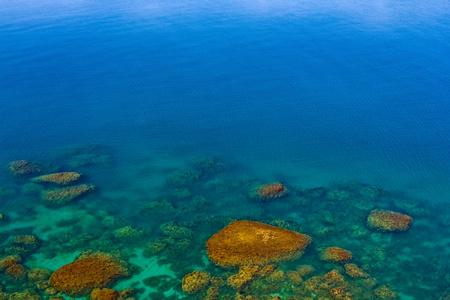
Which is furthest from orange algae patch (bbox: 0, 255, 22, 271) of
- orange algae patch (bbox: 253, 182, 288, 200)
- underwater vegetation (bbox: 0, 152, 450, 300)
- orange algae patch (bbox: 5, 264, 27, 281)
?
orange algae patch (bbox: 253, 182, 288, 200)

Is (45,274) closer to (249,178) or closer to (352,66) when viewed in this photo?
(249,178)

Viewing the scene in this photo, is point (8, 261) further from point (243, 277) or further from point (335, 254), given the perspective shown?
point (335, 254)

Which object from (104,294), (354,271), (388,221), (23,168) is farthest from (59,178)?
(388,221)

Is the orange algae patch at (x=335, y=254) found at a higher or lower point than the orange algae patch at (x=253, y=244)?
lower

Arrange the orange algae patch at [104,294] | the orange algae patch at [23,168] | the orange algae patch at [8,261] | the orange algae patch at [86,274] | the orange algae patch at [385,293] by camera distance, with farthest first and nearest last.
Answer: the orange algae patch at [23,168], the orange algae patch at [8,261], the orange algae patch at [385,293], the orange algae patch at [86,274], the orange algae patch at [104,294]

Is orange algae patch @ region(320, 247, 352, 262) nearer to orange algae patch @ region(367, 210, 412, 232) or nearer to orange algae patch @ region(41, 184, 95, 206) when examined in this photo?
orange algae patch @ region(367, 210, 412, 232)

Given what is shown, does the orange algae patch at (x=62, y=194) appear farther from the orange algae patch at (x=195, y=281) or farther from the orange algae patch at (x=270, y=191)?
the orange algae patch at (x=270, y=191)

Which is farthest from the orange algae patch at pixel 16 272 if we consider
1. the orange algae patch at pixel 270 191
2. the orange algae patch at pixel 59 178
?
the orange algae patch at pixel 270 191
